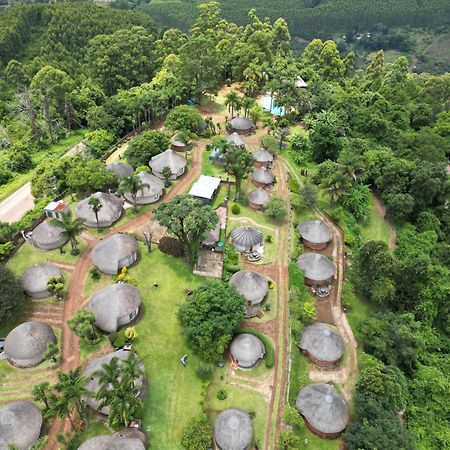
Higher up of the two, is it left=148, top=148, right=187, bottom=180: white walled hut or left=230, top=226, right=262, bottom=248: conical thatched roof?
left=148, top=148, right=187, bottom=180: white walled hut

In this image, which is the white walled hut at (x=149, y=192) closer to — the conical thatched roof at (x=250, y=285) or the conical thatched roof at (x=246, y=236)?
the conical thatched roof at (x=246, y=236)

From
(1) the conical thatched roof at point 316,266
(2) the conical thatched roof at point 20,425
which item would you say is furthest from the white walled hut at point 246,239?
(2) the conical thatched roof at point 20,425

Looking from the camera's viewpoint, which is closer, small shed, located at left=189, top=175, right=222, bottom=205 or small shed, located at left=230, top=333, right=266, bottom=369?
small shed, located at left=230, top=333, right=266, bottom=369

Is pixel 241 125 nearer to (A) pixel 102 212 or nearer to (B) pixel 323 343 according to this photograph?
(A) pixel 102 212

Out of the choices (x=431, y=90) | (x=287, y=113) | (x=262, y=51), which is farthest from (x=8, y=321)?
(x=431, y=90)

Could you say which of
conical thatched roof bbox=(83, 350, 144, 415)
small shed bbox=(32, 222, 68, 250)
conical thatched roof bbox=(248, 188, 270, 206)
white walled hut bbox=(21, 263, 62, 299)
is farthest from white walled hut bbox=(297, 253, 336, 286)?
small shed bbox=(32, 222, 68, 250)

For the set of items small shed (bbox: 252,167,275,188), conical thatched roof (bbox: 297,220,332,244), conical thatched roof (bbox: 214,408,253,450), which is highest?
small shed (bbox: 252,167,275,188)

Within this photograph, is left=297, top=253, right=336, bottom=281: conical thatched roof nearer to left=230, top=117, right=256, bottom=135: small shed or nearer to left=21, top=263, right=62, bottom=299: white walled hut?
left=21, top=263, right=62, bottom=299: white walled hut

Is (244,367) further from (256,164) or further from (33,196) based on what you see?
(33,196)
